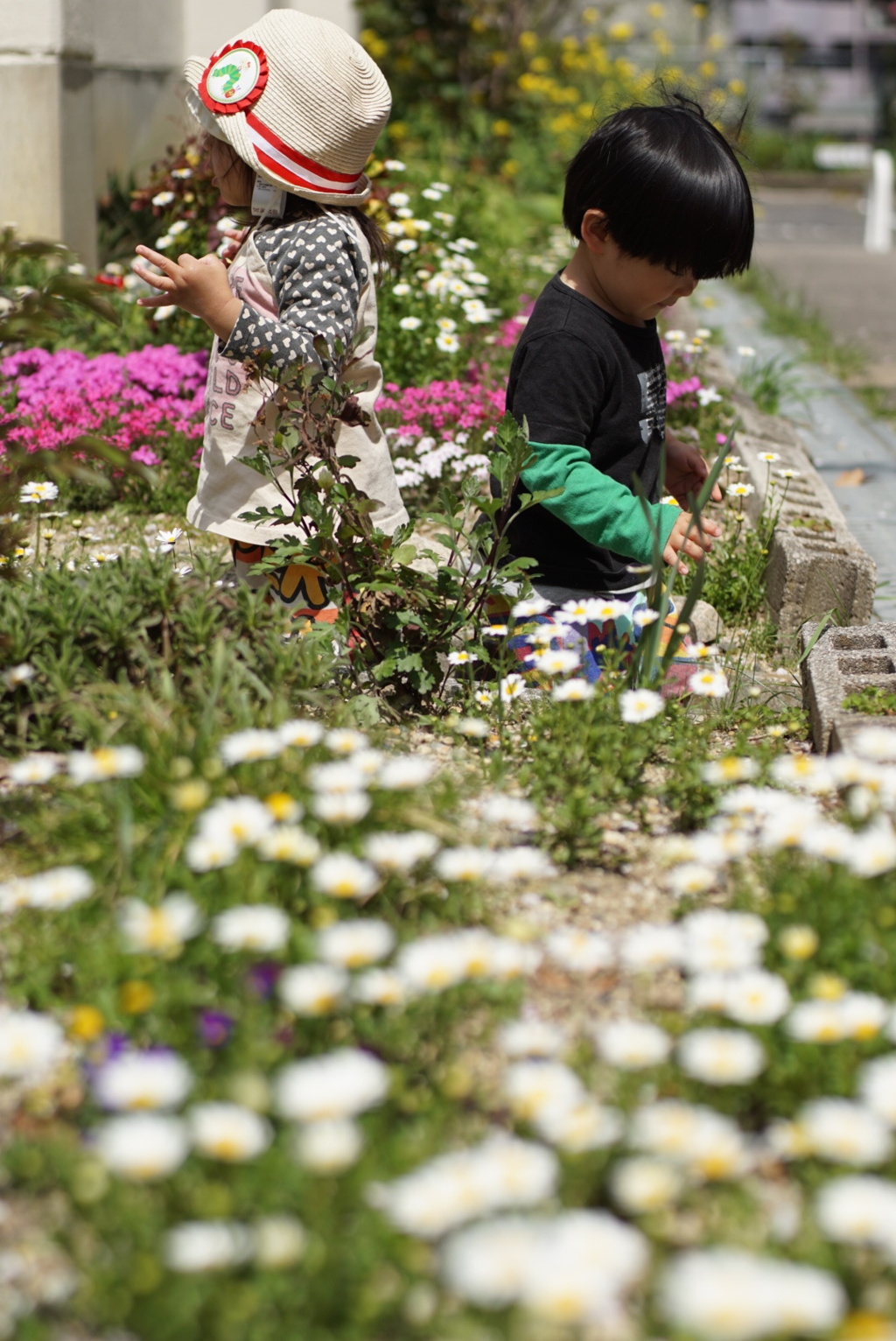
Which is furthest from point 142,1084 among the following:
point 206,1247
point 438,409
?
point 438,409

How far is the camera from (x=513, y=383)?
2877mm

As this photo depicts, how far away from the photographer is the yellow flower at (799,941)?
5.10 ft

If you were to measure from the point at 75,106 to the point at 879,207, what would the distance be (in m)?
8.95

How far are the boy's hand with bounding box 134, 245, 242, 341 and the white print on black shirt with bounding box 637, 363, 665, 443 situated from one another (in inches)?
33.9

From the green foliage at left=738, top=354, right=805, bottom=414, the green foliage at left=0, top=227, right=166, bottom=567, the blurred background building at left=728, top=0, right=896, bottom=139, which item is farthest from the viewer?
the blurred background building at left=728, top=0, right=896, bottom=139

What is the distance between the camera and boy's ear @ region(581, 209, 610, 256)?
2.73 meters

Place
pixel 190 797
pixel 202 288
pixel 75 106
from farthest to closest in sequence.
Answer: pixel 75 106 < pixel 202 288 < pixel 190 797

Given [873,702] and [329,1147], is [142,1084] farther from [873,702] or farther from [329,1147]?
[873,702]

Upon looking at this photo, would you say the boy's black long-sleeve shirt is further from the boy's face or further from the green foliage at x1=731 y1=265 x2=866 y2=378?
the green foliage at x1=731 y1=265 x2=866 y2=378

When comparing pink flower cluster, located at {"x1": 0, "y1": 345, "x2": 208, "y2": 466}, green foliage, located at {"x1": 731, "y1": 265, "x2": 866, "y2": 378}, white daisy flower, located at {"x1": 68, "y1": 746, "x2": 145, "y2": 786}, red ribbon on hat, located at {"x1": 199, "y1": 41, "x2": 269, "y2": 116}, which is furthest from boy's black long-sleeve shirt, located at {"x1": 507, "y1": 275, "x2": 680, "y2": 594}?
green foliage, located at {"x1": 731, "y1": 265, "x2": 866, "y2": 378}

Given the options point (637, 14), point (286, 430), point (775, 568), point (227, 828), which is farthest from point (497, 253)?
point (637, 14)

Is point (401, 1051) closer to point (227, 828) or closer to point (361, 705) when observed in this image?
point (227, 828)

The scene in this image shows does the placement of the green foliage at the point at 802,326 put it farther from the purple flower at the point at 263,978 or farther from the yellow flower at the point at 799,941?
the purple flower at the point at 263,978

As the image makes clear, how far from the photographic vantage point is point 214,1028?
1.48 metres
